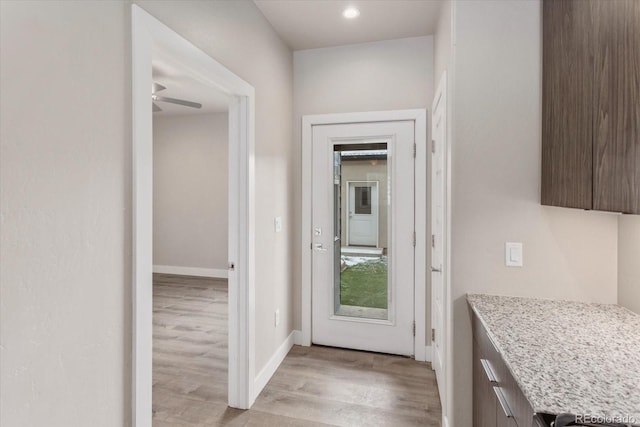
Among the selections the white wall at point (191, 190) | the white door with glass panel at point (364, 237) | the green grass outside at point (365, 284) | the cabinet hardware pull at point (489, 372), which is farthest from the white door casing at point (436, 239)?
the white wall at point (191, 190)

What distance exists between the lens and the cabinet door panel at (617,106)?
1.00 m

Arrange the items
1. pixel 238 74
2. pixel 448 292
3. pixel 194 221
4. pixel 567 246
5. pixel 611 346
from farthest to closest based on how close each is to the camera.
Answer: pixel 194 221 < pixel 238 74 < pixel 448 292 < pixel 567 246 < pixel 611 346

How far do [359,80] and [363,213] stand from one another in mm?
1175

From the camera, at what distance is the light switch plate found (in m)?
1.70

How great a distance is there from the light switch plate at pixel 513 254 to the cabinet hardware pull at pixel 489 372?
515 mm

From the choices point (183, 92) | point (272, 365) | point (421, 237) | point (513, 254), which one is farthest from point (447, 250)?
point (183, 92)

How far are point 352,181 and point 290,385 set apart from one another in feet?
5.72

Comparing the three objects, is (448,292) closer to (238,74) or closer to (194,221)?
(238,74)

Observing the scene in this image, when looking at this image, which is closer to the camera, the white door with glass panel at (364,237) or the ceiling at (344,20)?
the ceiling at (344,20)

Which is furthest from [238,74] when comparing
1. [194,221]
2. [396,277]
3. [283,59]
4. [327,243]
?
[194,221]

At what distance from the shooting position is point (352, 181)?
124 inches

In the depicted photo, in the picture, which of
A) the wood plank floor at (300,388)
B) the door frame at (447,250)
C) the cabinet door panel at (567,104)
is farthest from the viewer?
the wood plank floor at (300,388)

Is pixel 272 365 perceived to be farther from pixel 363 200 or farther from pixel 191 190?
pixel 191 190

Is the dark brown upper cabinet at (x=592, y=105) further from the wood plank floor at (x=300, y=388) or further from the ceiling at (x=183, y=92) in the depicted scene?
the ceiling at (x=183, y=92)
